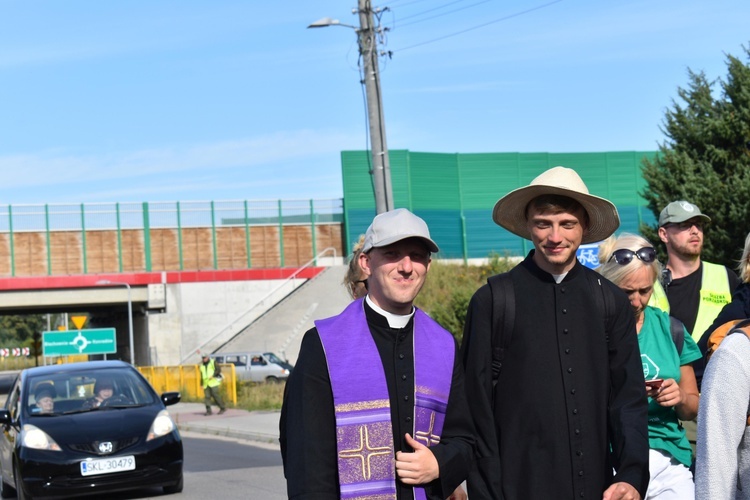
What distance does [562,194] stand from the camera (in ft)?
15.0

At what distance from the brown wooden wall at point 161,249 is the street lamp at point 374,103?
36.3 meters

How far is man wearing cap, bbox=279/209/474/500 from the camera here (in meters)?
4.07

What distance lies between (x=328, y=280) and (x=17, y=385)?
40.4 metres

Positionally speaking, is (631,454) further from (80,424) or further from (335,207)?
(335,207)

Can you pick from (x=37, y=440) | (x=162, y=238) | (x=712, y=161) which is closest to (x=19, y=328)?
(x=162, y=238)

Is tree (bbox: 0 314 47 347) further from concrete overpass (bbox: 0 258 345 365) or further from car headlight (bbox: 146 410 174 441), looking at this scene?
car headlight (bbox: 146 410 174 441)

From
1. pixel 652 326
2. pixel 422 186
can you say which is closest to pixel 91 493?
pixel 652 326

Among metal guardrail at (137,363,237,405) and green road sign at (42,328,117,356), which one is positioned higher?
green road sign at (42,328,117,356)

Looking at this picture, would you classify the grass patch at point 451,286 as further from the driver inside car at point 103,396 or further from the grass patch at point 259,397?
the driver inside car at point 103,396

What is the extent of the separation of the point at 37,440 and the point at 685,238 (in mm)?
7670

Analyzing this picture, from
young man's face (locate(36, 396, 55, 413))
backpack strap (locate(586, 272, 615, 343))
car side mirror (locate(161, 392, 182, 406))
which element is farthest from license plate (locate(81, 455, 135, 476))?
backpack strap (locate(586, 272, 615, 343))

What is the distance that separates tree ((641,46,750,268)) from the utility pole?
842 cm

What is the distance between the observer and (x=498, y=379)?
171 inches

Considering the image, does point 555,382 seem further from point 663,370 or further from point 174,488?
point 174,488
